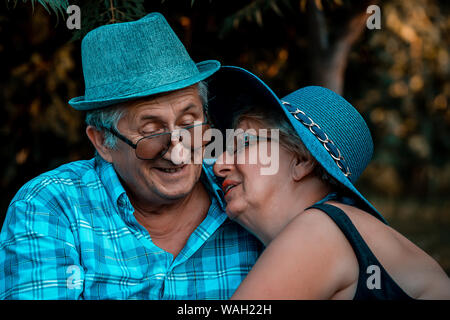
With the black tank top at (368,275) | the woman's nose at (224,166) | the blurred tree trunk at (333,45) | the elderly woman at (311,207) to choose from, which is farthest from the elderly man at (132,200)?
the blurred tree trunk at (333,45)

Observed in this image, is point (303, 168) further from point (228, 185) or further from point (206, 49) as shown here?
point (206, 49)

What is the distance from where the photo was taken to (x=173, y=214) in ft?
8.04

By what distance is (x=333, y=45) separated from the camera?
3.92m

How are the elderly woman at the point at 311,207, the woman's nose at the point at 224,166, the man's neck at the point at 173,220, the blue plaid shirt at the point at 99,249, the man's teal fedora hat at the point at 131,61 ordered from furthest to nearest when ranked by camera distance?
the man's neck at the point at 173,220 < the woman's nose at the point at 224,166 < the man's teal fedora hat at the point at 131,61 < the blue plaid shirt at the point at 99,249 < the elderly woman at the point at 311,207

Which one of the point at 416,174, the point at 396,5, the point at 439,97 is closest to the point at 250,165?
the point at 396,5

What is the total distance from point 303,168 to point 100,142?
0.98 meters

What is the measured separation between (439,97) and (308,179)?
5.67 metres

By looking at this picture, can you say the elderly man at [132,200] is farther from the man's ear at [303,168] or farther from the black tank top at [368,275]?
the black tank top at [368,275]

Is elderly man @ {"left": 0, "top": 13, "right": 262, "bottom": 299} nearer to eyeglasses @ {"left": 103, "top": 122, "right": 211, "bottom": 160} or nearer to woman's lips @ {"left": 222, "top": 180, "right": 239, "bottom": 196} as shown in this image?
eyeglasses @ {"left": 103, "top": 122, "right": 211, "bottom": 160}

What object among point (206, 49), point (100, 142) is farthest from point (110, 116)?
point (206, 49)

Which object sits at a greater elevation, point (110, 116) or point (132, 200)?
point (110, 116)

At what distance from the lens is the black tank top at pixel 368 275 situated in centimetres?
174

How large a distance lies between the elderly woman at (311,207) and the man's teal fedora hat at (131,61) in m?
0.30

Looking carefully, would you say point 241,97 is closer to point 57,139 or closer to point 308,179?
point 308,179
